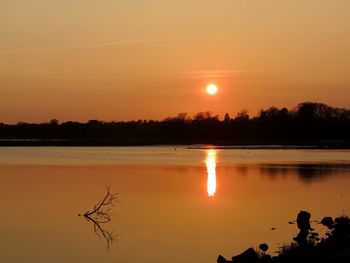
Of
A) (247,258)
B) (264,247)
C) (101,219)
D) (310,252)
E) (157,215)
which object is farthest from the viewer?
(157,215)

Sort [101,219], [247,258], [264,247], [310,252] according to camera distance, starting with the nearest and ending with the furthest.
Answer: [247,258], [310,252], [264,247], [101,219]

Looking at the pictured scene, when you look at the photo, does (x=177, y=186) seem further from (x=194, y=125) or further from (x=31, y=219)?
(x=194, y=125)

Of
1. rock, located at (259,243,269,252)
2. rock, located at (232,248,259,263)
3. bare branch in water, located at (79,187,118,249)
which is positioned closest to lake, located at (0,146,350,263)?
bare branch in water, located at (79,187,118,249)

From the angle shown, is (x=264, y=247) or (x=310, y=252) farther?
(x=264, y=247)

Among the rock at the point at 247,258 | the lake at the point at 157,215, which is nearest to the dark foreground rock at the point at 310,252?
the rock at the point at 247,258

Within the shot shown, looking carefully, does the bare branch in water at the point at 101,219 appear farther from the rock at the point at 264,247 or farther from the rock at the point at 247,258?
the rock at the point at 247,258

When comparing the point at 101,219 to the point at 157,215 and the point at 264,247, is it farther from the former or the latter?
the point at 264,247

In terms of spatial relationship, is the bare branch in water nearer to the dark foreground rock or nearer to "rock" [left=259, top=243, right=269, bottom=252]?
"rock" [left=259, top=243, right=269, bottom=252]

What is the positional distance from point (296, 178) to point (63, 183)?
1209cm

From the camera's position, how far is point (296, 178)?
32250 millimetres

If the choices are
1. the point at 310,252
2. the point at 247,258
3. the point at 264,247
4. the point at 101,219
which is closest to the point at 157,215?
the point at 101,219

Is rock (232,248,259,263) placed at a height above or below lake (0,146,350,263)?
above

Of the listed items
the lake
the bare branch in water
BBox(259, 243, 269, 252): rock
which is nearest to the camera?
BBox(259, 243, 269, 252): rock

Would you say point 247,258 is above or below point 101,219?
above
